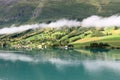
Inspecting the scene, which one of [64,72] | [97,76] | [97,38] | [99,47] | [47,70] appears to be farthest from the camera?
[97,38]

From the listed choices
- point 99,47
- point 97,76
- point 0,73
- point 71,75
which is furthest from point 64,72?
point 99,47

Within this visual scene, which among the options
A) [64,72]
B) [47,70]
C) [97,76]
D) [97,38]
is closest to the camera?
[97,76]

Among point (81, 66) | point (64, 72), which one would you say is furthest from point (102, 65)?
point (64, 72)

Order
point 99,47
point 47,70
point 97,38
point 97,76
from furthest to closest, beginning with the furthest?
point 97,38 < point 99,47 < point 47,70 < point 97,76

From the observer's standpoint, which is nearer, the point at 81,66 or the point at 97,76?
the point at 97,76

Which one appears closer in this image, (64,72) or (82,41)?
(64,72)

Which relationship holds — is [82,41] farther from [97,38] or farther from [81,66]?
[81,66]

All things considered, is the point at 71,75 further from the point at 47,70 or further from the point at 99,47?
the point at 99,47

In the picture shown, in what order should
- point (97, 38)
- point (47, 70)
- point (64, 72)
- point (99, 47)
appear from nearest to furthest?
point (64, 72)
point (47, 70)
point (99, 47)
point (97, 38)

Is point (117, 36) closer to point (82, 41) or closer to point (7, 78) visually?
point (82, 41)
